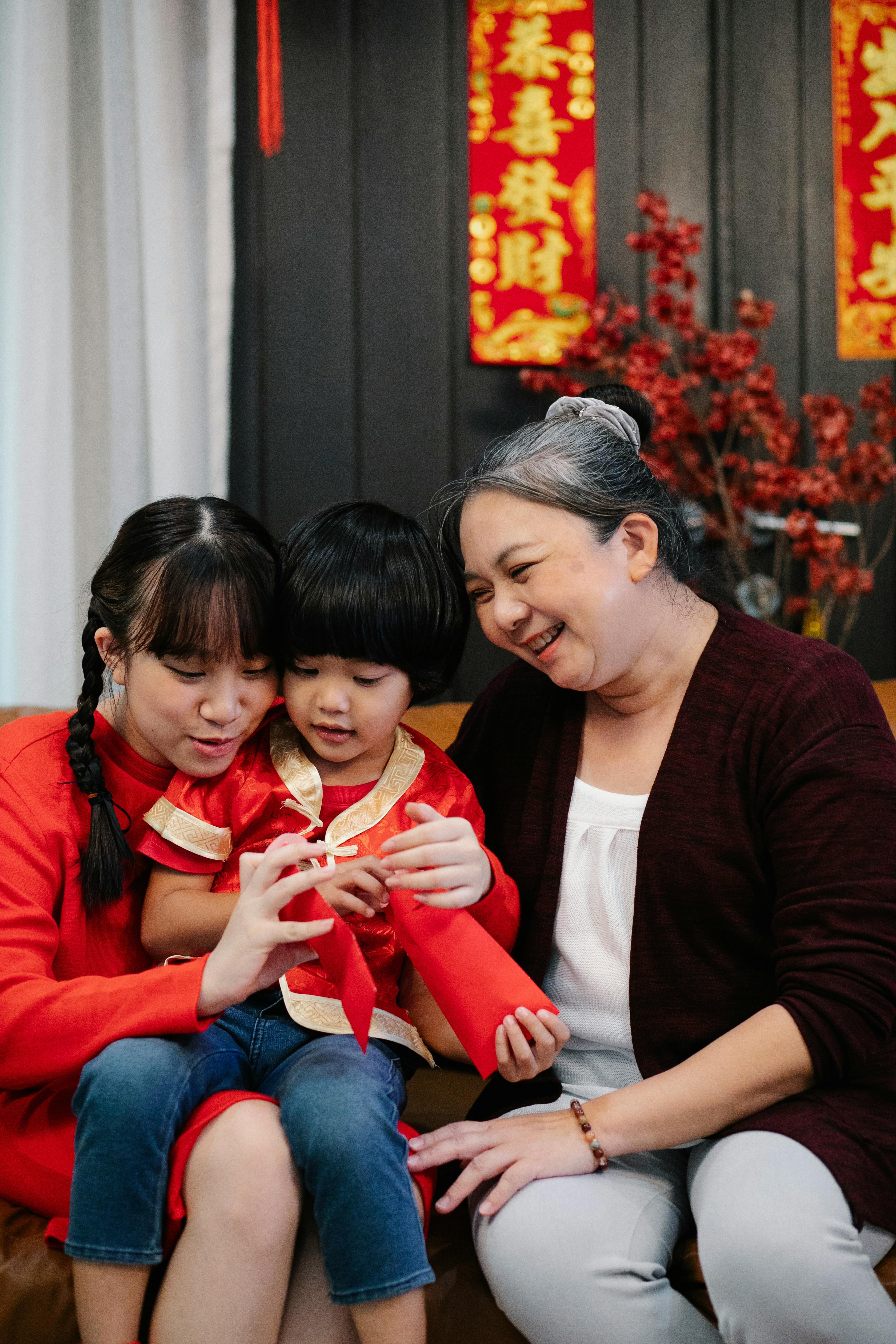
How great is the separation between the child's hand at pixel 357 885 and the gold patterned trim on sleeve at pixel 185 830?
0.15 meters

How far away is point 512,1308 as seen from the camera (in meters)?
1.08

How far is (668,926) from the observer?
124cm

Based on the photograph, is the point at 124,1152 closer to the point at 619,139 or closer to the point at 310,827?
the point at 310,827

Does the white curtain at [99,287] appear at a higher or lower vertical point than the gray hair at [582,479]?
higher

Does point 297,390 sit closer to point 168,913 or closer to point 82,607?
point 82,607

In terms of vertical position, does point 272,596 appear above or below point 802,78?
below

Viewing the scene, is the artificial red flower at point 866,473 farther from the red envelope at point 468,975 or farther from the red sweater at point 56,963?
the red sweater at point 56,963

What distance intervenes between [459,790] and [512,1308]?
22.2 inches

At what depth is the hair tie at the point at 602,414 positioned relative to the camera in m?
1.35

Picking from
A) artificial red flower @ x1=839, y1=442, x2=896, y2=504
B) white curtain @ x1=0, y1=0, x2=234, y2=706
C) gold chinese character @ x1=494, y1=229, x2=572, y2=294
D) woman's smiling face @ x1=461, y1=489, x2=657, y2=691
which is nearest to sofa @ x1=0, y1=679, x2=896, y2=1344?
woman's smiling face @ x1=461, y1=489, x2=657, y2=691

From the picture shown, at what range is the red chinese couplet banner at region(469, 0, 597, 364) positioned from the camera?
8.66 feet

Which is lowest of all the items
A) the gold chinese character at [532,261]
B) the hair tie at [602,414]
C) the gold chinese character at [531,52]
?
the hair tie at [602,414]

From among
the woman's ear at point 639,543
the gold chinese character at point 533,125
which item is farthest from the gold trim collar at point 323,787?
the gold chinese character at point 533,125

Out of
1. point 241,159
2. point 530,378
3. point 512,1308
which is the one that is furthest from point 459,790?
point 241,159
